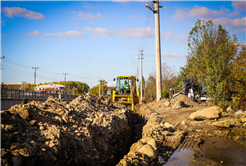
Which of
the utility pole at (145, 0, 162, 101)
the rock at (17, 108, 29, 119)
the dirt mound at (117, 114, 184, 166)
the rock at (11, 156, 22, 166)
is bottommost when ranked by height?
the dirt mound at (117, 114, 184, 166)

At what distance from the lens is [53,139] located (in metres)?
4.93

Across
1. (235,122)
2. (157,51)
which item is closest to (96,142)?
(235,122)

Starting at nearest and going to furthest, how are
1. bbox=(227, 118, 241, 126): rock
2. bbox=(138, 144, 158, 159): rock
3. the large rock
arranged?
bbox=(138, 144, 158, 159): rock, bbox=(227, 118, 241, 126): rock, the large rock

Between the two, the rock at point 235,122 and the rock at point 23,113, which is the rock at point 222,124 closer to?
the rock at point 235,122

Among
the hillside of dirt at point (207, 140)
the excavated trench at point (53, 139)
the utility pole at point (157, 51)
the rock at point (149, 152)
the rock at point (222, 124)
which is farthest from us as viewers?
the utility pole at point (157, 51)

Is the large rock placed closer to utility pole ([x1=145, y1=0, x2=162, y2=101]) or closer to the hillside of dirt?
the hillside of dirt

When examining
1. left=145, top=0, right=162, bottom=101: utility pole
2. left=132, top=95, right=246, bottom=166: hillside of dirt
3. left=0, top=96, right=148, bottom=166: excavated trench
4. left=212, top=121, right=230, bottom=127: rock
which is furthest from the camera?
left=145, top=0, right=162, bottom=101: utility pole

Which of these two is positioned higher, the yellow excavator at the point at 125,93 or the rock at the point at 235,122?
the yellow excavator at the point at 125,93

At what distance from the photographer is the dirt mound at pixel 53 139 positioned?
426 cm

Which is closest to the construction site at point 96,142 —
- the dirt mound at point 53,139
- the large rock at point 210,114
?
the dirt mound at point 53,139

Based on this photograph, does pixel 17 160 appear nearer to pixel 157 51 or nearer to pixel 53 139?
pixel 53 139

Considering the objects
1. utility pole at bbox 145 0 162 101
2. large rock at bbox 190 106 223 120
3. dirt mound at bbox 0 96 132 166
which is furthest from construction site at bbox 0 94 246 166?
utility pole at bbox 145 0 162 101

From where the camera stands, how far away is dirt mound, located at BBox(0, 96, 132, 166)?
426 centimetres

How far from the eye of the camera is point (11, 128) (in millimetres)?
4594
